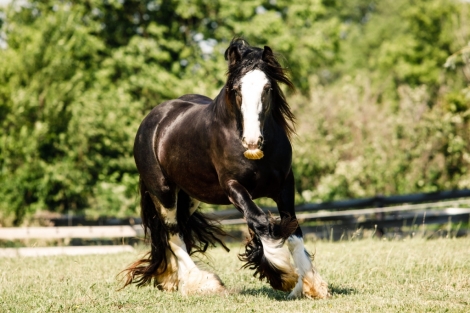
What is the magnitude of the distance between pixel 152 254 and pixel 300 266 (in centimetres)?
231

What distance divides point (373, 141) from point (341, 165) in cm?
170

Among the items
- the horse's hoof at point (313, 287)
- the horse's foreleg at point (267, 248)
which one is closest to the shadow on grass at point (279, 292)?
the horse's hoof at point (313, 287)

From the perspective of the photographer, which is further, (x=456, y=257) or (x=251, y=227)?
(x=456, y=257)

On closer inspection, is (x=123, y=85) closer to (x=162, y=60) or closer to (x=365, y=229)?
(x=162, y=60)

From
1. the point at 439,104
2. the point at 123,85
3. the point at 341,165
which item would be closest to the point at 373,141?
the point at 341,165

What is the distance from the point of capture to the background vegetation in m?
18.8

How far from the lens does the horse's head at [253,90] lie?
213 inches

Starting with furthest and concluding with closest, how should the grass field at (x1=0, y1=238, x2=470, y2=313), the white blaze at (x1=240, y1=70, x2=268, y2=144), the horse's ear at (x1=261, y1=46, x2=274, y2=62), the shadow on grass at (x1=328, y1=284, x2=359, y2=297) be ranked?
the shadow on grass at (x1=328, y1=284, x2=359, y2=297)
the horse's ear at (x1=261, y1=46, x2=274, y2=62)
the grass field at (x1=0, y1=238, x2=470, y2=313)
the white blaze at (x1=240, y1=70, x2=268, y2=144)

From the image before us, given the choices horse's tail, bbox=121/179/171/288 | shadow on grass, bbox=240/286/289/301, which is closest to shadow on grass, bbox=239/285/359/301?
shadow on grass, bbox=240/286/289/301

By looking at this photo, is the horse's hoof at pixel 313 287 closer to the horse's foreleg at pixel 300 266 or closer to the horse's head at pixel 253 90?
the horse's foreleg at pixel 300 266

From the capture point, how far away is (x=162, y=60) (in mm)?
24734

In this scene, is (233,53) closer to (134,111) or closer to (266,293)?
(266,293)

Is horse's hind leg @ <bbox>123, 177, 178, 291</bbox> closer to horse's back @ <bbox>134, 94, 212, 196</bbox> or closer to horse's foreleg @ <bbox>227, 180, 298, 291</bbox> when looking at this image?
horse's back @ <bbox>134, 94, 212, 196</bbox>

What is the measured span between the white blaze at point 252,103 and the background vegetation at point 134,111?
11057mm
